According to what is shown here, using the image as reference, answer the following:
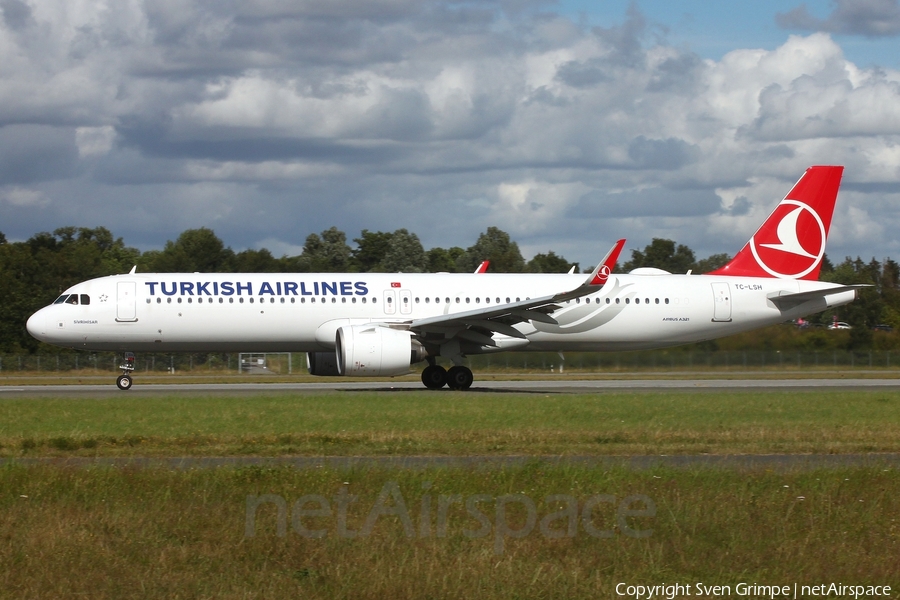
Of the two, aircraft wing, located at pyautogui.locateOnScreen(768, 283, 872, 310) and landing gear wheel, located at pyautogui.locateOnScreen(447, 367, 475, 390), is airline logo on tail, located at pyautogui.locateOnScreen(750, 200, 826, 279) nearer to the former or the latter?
aircraft wing, located at pyautogui.locateOnScreen(768, 283, 872, 310)

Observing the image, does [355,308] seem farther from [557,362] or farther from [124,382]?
[557,362]

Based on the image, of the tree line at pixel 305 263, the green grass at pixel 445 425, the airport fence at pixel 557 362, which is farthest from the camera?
the tree line at pixel 305 263

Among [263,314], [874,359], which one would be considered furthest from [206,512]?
[874,359]

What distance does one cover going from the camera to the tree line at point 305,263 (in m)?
58.9

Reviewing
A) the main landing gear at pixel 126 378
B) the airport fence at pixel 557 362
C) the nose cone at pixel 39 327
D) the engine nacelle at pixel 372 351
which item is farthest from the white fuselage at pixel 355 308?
the airport fence at pixel 557 362

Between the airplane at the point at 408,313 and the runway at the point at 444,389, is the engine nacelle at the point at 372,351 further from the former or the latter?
the runway at the point at 444,389

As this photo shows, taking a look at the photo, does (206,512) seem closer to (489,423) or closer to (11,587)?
(11,587)

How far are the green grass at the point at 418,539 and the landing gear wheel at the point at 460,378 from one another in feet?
58.0

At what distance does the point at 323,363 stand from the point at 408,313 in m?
2.80

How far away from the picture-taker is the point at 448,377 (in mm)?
29125

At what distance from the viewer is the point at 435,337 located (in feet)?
93.8

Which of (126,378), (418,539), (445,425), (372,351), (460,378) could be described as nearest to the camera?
(418,539)

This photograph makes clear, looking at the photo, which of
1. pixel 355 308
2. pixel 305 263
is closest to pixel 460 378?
pixel 355 308

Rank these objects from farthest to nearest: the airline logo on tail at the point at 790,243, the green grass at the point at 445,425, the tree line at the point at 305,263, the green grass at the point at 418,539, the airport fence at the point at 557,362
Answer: the tree line at the point at 305,263
the airport fence at the point at 557,362
the airline logo on tail at the point at 790,243
the green grass at the point at 445,425
the green grass at the point at 418,539
